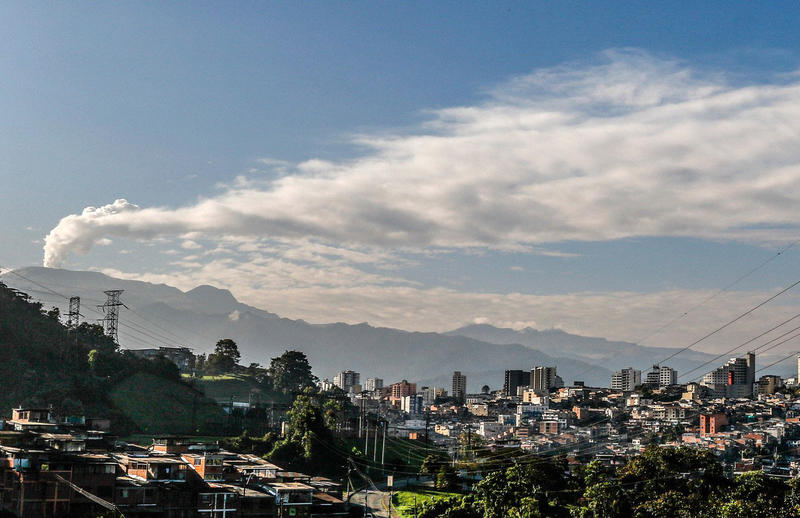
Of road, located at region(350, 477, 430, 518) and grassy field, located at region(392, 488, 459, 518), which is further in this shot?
grassy field, located at region(392, 488, 459, 518)

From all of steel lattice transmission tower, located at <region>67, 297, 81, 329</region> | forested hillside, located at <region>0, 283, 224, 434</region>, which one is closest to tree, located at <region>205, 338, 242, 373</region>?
forested hillside, located at <region>0, 283, 224, 434</region>

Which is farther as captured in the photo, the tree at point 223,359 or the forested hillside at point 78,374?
the tree at point 223,359

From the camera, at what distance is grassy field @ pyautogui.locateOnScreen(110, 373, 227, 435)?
350 feet

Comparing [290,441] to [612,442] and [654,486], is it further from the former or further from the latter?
[612,442]

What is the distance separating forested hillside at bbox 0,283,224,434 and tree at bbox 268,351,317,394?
36.2 meters

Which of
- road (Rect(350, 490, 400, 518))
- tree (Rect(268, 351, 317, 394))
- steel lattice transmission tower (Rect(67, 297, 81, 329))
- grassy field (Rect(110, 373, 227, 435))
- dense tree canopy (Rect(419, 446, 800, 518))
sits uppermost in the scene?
steel lattice transmission tower (Rect(67, 297, 81, 329))

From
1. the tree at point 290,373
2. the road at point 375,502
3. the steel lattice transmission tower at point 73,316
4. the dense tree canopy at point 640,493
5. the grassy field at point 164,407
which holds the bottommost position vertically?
the road at point 375,502

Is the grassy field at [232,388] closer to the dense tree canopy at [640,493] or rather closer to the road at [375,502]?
the road at [375,502]

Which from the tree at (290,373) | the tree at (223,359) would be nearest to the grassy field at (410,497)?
the tree at (290,373)

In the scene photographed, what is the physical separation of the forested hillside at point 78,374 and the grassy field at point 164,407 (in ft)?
0.41

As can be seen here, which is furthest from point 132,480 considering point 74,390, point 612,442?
point 612,442

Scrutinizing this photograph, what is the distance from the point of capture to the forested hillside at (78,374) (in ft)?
339

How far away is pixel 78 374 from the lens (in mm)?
110062

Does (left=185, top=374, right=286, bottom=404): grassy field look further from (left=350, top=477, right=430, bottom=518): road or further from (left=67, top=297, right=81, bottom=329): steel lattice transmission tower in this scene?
(left=350, top=477, right=430, bottom=518): road
